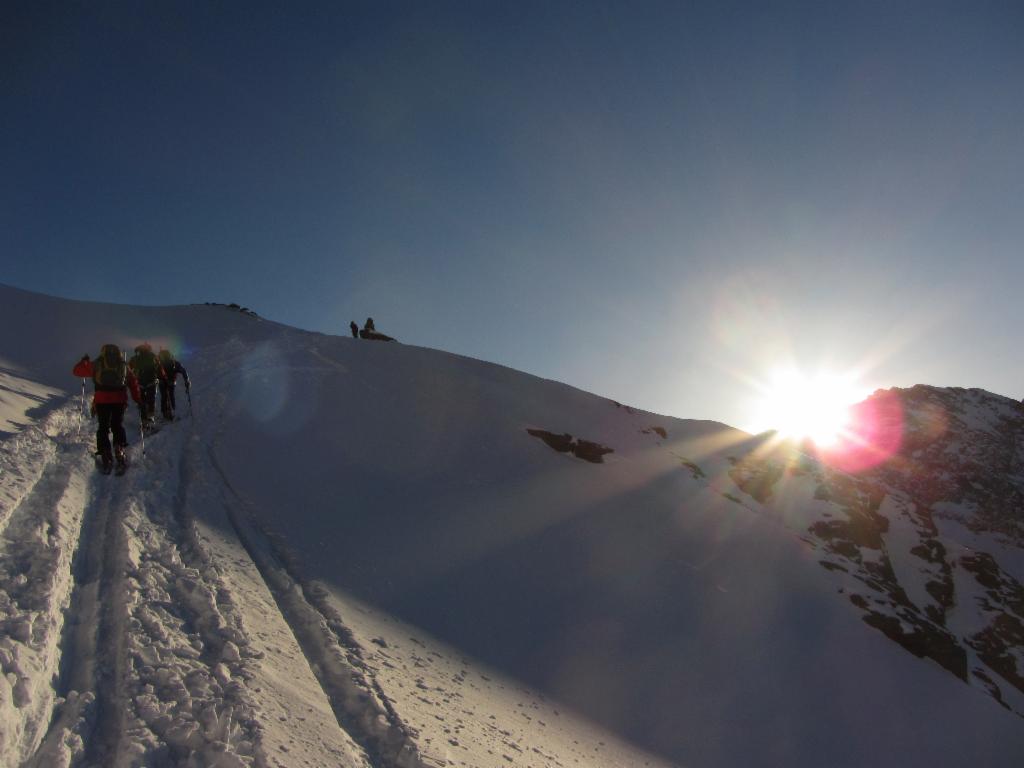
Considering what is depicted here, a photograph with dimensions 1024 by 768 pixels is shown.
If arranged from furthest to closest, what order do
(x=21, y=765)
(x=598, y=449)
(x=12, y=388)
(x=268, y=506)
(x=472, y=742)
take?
(x=598, y=449), (x=12, y=388), (x=268, y=506), (x=472, y=742), (x=21, y=765)

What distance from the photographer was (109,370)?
942cm

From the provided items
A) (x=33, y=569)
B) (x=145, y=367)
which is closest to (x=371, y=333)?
(x=145, y=367)

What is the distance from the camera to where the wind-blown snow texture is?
4.30 m

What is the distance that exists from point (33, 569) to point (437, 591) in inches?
215

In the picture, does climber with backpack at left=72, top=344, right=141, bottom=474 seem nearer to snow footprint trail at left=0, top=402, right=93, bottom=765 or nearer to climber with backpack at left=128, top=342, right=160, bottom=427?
snow footprint trail at left=0, top=402, right=93, bottom=765

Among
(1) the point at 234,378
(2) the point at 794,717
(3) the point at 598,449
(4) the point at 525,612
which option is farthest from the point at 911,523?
(1) the point at 234,378

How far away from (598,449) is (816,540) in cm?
923

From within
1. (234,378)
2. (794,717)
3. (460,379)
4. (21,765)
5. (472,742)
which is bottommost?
(794,717)

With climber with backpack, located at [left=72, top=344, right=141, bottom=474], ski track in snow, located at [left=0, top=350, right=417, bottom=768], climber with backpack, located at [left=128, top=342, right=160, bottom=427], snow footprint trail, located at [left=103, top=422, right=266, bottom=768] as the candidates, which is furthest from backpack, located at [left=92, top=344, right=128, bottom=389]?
snow footprint trail, located at [left=103, top=422, right=266, bottom=768]

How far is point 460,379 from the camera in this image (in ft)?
81.2

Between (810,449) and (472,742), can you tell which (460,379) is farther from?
(810,449)

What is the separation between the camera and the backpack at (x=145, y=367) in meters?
12.4

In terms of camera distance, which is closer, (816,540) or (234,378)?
(234,378)

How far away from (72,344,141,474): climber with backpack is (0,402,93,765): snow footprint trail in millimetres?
352
